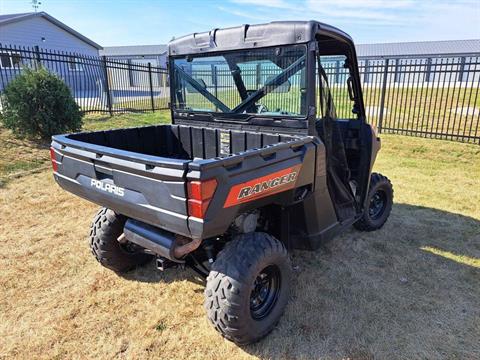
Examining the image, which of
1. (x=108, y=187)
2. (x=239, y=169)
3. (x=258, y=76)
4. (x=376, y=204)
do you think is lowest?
(x=376, y=204)

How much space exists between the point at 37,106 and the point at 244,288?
7151 mm

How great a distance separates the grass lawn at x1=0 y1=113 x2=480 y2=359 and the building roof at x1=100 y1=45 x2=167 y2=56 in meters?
42.2

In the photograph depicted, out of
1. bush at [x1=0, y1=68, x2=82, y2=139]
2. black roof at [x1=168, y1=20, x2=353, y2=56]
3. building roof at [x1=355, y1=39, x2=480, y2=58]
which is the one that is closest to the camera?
black roof at [x1=168, y1=20, x2=353, y2=56]

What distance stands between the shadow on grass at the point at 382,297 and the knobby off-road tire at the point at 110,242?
0.21 meters

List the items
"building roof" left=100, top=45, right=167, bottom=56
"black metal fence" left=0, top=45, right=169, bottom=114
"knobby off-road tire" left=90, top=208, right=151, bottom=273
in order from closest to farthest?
"knobby off-road tire" left=90, top=208, right=151, bottom=273, "black metal fence" left=0, top=45, right=169, bottom=114, "building roof" left=100, top=45, right=167, bottom=56

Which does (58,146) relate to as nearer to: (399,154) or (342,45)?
(342,45)

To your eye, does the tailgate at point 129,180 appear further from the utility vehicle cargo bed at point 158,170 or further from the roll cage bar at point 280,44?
the roll cage bar at point 280,44

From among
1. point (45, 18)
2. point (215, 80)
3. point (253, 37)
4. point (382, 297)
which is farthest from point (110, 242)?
point (45, 18)

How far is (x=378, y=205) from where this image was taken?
4316 mm

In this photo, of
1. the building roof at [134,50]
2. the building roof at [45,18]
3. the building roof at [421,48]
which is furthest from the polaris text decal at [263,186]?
the building roof at [134,50]

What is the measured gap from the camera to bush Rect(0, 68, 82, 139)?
7344 millimetres

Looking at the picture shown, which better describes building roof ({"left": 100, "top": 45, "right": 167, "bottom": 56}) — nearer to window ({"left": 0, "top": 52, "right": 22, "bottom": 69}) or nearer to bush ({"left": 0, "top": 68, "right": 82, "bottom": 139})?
window ({"left": 0, "top": 52, "right": 22, "bottom": 69})

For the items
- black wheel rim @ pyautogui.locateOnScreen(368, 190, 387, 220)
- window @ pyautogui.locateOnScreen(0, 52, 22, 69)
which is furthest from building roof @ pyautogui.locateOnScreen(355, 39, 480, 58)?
black wheel rim @ pyautogui.locateOnScreen(368, 190, 387, 220)

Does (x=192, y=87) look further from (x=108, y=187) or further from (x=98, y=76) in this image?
(x=98, y=76)
